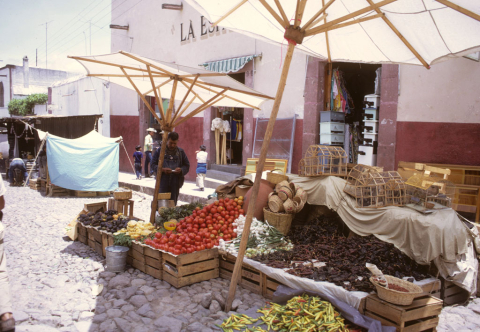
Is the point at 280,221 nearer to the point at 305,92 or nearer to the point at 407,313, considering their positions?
the point at 407,313

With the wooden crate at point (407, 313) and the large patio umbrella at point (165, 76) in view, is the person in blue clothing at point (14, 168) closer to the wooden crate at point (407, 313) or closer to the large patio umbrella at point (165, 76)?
the large patio umbrella at point (165, 76)

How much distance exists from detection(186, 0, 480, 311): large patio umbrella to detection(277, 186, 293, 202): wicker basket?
180cm

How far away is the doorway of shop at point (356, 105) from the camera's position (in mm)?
8320

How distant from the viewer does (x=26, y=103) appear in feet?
125

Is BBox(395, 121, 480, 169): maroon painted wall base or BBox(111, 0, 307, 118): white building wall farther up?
BBox(111, 0, 307, 118): white building wall

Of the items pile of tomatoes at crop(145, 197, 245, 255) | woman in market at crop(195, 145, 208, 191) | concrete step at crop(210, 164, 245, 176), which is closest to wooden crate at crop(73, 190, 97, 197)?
woman in market at crop(195, 145, 208, 191)

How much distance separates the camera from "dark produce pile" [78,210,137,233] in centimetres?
611

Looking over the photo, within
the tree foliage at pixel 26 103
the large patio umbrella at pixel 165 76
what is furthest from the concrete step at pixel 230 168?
the tree foliage at pixel 26 103

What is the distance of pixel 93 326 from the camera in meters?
3.86

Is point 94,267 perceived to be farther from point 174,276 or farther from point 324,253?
point 324,253

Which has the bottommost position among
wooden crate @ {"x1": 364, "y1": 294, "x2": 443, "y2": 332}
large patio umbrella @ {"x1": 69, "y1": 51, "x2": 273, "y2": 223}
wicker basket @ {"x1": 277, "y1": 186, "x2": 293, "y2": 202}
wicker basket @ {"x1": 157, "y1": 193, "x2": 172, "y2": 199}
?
wooden crate @ {"x1": 364, "y1": 294, "x2": 443, "y2": 332}

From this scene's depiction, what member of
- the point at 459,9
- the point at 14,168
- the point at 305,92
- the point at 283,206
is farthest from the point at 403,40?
the point at 14,168

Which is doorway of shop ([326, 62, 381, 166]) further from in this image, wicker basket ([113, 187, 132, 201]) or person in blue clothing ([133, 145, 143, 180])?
person in blue clothing ([133, 145, 143, 180])

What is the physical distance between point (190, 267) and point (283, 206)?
64.6 inches
